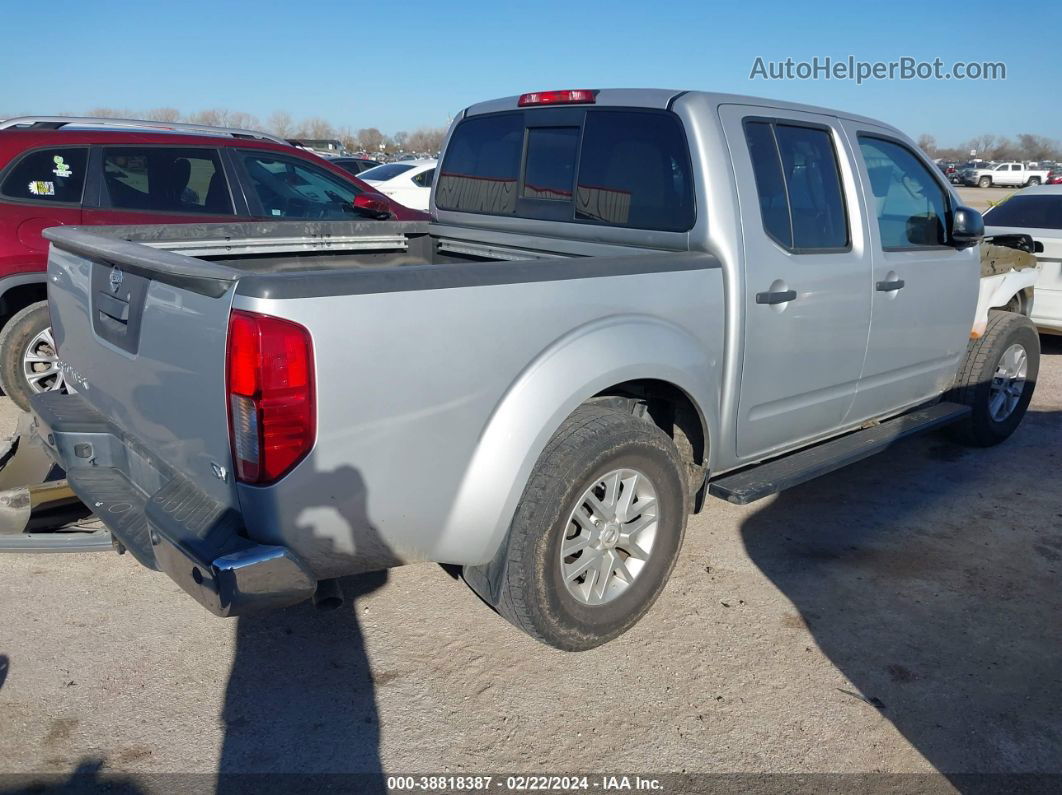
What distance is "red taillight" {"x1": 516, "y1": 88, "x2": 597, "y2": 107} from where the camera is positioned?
402 cm

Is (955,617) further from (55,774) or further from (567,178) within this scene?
(55,774)

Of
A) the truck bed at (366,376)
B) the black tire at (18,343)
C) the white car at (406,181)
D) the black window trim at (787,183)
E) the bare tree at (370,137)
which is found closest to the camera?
the truck bed at (366,376)

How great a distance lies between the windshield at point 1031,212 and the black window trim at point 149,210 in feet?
22.6

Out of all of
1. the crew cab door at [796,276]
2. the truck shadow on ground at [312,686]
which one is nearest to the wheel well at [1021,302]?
the crew cab door at [796,276]

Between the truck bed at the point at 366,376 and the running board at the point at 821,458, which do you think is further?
the running board at the point at 821,458

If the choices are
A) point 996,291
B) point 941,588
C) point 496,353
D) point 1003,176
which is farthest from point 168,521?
point 1003,176

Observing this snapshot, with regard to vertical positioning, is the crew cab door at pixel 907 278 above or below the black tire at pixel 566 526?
above

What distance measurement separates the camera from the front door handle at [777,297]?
11.8 feet

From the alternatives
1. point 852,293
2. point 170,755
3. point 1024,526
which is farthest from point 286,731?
point 1024,526

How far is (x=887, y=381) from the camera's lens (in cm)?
455

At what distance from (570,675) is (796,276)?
6.19 ft

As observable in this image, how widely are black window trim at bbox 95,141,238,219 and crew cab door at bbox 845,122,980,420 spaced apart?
4.11 meters

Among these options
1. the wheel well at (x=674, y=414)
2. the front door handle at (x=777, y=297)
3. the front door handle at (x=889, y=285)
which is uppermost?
the front door handle at (x=889, y=285)

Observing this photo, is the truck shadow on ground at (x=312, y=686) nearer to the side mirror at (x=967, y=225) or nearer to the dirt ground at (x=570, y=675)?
the dirt ground at (x=570, y=675)
